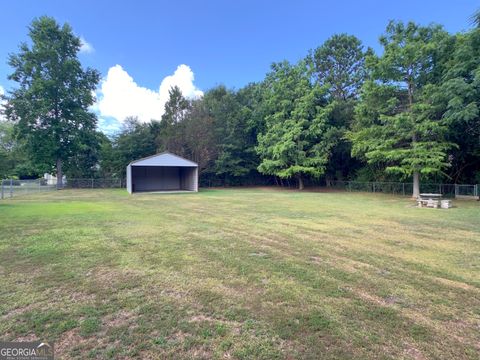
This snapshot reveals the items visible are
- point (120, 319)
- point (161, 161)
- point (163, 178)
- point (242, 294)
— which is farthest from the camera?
point (163, 178)

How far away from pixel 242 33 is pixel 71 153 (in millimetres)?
22457

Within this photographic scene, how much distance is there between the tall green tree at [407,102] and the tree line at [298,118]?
0.07 m

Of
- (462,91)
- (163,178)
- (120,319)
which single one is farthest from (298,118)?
(120,319)

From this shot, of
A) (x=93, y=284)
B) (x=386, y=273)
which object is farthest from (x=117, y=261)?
(x=386, y=273)

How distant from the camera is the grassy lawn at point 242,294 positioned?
230 centimetres

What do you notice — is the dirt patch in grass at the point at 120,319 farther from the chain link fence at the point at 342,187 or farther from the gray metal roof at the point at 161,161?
the gray metal roof at the point at 161,161

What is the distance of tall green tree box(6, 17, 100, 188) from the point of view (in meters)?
26.3

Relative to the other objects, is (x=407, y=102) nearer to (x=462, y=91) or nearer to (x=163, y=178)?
(x=462, y=91)

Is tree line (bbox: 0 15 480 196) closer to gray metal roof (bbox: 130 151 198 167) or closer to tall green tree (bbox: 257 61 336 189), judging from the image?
tall green tree (bbox: 257 61 336 189)

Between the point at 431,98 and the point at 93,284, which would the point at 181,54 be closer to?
the point at 431,98

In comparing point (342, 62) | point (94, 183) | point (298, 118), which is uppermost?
point (342, 62)

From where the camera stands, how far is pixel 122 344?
7.51 feet

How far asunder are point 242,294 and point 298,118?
79.5 feet

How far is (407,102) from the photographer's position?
57.0 ft
